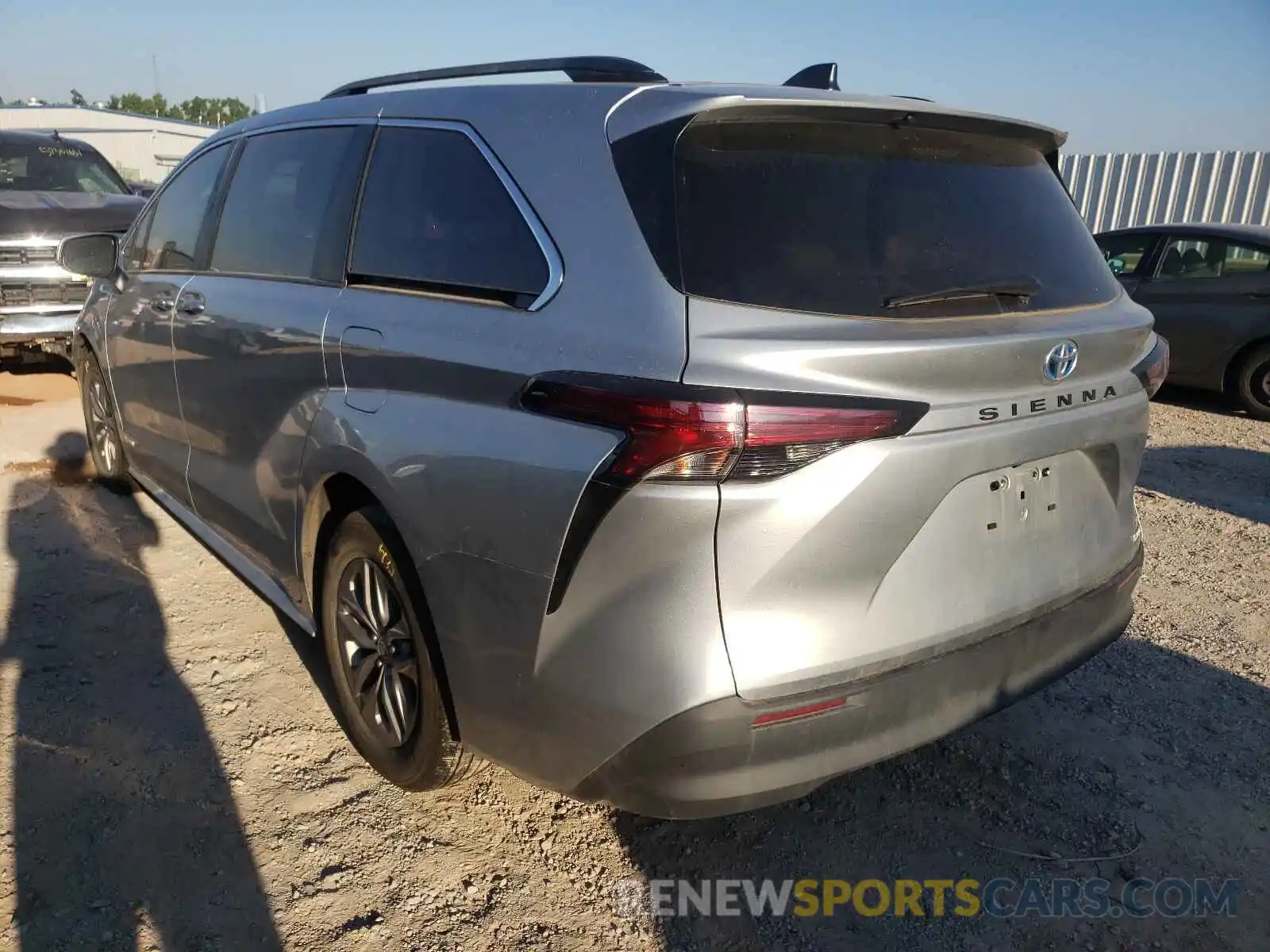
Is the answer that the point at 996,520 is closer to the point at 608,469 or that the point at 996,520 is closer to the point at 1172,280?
the point at 608,469

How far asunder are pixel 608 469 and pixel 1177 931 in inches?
70.4

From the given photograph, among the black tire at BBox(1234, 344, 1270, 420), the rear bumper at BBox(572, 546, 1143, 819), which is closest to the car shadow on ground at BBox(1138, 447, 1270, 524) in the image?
the black tire at BBox(1234, 344, 1270, 420)

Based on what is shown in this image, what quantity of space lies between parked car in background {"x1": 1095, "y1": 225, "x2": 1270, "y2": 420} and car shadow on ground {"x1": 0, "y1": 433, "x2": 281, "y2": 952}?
747 cm

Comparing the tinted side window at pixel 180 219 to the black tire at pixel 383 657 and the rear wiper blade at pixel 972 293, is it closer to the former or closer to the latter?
the black tire at pixel 383 657

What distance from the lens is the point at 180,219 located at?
3.95 m

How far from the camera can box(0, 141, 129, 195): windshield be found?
8.45m

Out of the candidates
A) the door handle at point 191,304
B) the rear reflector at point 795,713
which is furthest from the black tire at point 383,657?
the door handle at point 191,304

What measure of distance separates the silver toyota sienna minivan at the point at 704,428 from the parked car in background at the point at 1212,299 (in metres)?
6.09

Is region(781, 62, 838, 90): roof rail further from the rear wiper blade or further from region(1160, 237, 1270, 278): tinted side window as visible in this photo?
region(1160, 237, 1270, 278): tinted side window

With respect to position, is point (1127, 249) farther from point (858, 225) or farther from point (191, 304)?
point (191, 304)

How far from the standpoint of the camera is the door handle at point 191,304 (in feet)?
11.2

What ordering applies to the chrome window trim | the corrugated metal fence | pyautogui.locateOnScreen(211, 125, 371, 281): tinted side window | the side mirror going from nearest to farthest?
the chrome window trim
pyautogui.locateOnScreen(211, 125, 371, 281): tinted side window
the side mirror
the corrugated metal fence

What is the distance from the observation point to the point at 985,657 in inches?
82.6

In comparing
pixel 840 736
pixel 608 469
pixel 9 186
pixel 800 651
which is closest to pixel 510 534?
pixel 608 469
